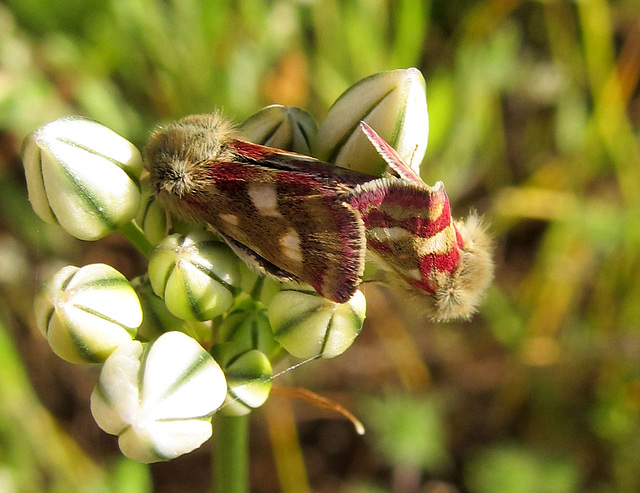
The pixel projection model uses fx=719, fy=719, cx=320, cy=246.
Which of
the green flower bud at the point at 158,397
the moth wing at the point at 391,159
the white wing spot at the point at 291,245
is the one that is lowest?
the green flower bud at the point at 158,397

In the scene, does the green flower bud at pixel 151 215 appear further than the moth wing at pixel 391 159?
Yes

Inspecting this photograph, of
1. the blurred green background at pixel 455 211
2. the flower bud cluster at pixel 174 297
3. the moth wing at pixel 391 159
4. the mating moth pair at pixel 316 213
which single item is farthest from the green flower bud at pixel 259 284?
the blurred green background at pixel 455 211

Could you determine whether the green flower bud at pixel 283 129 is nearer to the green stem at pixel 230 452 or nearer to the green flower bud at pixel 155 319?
the green flower bud at pixel 155 319

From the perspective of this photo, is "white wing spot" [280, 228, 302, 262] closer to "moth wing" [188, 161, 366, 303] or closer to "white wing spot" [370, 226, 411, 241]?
"moth wing" [188, 161, 366, 303]

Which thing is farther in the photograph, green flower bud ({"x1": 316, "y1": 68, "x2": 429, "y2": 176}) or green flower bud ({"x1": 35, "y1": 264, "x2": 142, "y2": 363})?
green flower bud ({"x1": 316, "y1": 68, "x2": 429, "y2": 176})

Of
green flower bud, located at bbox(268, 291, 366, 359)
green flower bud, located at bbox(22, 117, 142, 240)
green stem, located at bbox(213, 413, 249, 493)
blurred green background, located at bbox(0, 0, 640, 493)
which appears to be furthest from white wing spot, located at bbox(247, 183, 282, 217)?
blurred green background, located at bbox(0, 0, 640, 493)
